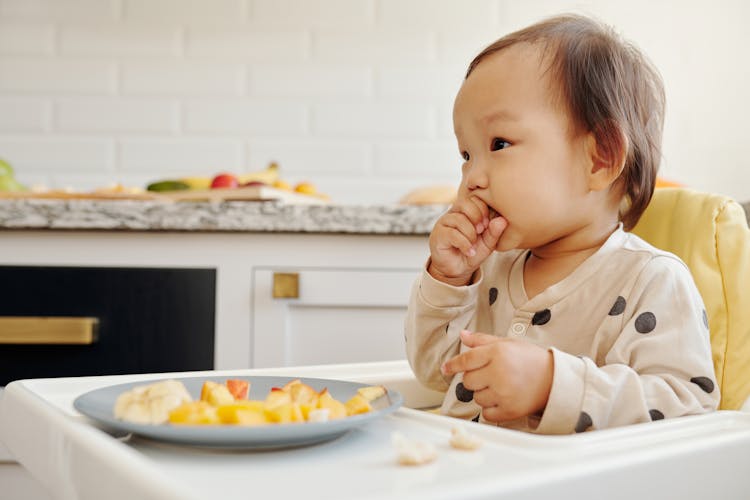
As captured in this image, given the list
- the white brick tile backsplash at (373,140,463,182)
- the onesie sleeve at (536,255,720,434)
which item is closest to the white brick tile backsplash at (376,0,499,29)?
the white brick tile backsplash at (373,140,463,182)

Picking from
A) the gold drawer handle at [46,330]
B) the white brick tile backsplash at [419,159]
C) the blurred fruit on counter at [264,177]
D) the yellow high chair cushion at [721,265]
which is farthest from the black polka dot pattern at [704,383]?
the white brick tile backsplash at [419,159]

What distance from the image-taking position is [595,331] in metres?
0.87

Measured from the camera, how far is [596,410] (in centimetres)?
69

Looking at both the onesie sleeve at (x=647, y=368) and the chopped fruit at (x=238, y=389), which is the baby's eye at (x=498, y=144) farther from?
the chopped fruit at (x=238, y=389)

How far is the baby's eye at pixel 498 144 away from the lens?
35.0 inches

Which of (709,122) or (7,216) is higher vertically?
(709,122)

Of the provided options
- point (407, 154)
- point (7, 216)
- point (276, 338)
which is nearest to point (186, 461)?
point (276, 338)

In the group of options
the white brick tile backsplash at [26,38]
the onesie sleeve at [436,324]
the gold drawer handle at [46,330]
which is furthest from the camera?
the white brick tile backsplash at [26,38]

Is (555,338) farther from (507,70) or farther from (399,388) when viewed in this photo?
(507,70)

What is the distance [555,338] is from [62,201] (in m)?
1.03

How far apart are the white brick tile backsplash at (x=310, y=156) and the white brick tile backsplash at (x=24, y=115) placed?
0.57 m

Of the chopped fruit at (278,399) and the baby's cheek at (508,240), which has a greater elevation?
the baby's cheek at (508,240)

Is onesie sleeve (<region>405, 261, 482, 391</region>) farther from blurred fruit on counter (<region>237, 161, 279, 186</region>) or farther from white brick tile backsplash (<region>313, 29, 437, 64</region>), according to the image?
white brick tile backsplash (<region>313, 29, 437, 64</region>)

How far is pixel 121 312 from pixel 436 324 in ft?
2.58
